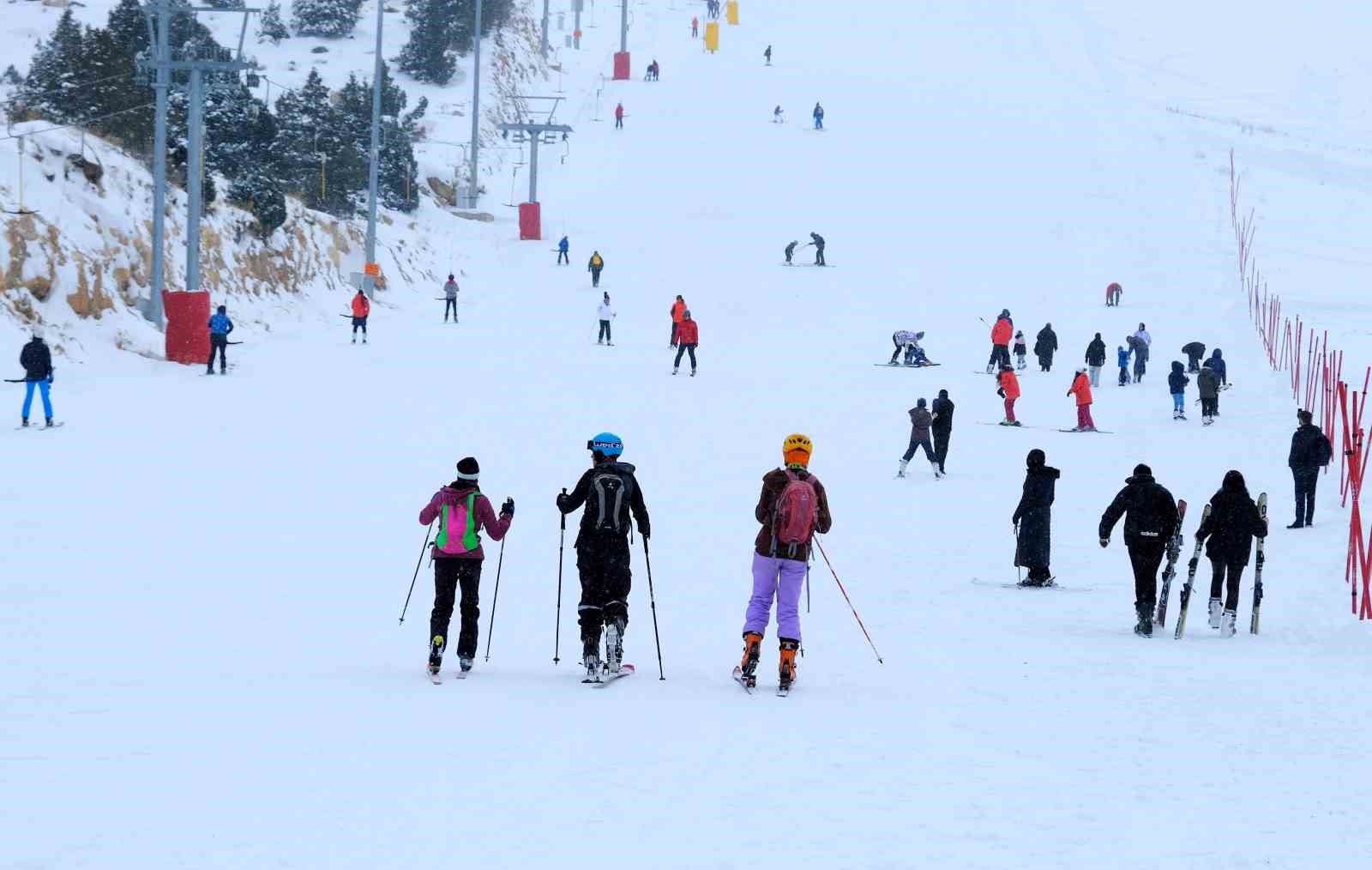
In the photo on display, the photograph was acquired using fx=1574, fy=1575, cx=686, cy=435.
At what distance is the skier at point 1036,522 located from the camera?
14016 millimetres

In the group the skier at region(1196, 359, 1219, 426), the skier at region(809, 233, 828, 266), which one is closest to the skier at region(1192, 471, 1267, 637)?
the skier at region(1196, 359, 1219, 426)

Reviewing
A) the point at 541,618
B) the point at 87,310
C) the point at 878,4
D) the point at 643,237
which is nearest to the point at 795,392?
the point at 87,310

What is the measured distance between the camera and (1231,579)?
1221 cm

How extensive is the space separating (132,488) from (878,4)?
79615mm

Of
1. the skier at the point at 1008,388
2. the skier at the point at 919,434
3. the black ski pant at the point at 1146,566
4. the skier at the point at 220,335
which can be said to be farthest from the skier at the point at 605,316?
the black ski pant at the point at 1146,566

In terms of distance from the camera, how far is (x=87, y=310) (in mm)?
26203

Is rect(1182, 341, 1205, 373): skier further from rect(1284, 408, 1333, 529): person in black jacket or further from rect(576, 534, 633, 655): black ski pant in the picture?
rect(576, 534, 633, 655): black ski pant

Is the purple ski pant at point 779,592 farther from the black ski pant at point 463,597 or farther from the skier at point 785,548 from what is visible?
the black ski pant at point 463,597

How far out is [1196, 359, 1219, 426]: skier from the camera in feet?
84.1

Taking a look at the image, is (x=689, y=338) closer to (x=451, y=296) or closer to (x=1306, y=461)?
(x=451, y=296)

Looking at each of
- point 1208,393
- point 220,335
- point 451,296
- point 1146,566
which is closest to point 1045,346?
point 1208,393

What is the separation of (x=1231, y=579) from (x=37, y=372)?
45.1 ft

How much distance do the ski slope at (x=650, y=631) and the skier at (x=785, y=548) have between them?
1.17 ft

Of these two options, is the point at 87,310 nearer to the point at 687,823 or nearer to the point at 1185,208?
the point at 687,823
